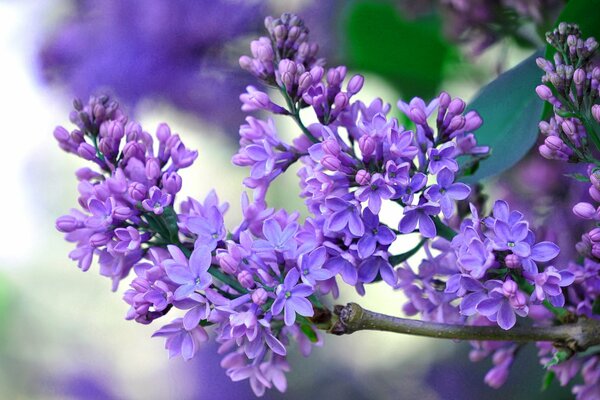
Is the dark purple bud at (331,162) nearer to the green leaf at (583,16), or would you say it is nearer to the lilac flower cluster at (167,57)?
the green leaf at (583,16)

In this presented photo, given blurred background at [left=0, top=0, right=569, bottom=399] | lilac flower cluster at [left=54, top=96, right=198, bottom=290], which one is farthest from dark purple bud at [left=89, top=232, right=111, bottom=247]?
blurred background at [left=0, top=0, right=569, bottom=399]

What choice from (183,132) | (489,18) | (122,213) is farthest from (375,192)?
(183,132)

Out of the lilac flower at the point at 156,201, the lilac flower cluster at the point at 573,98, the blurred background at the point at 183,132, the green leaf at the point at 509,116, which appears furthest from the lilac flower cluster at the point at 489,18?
the lilac flower at the point at 156,201

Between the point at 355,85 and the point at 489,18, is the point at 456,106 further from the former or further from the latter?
the point at 489,18

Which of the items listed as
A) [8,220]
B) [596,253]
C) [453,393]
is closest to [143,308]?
[596,253]

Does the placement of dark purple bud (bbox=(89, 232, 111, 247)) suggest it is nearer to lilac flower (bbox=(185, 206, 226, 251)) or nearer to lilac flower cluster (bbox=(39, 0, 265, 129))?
lilac flower (bbox=(185, 206, 226, 251))

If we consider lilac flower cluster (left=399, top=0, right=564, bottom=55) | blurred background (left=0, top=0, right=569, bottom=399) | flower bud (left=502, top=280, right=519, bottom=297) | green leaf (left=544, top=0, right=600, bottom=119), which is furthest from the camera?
blurred background (left=0, top=0, right=569, bottom=399)
